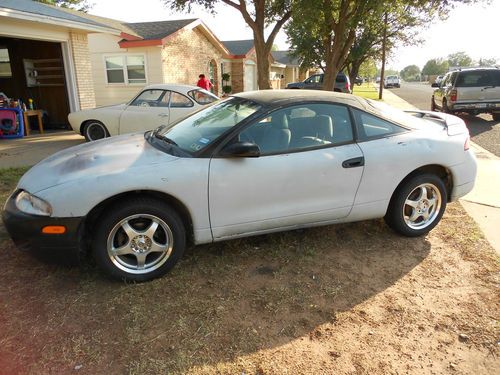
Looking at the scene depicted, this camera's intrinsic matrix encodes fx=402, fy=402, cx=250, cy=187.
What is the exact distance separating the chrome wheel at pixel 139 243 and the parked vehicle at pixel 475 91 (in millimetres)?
12850

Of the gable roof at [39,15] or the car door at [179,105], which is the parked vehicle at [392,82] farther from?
the car door at [179,105]

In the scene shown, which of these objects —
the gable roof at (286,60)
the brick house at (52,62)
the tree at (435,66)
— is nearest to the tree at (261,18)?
the brick house at (52,62)

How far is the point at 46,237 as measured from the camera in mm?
2980

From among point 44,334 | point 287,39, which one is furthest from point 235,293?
point 287,39

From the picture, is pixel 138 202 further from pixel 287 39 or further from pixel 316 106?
pixel 287 39

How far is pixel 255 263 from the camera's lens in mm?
3666

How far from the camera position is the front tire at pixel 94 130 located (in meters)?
9.05

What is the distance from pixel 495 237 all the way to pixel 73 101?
37.3 ft

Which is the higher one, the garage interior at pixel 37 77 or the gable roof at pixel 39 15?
the gable roof at pixel 39 15

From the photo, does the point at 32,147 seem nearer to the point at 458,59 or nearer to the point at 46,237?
the point at 46,237

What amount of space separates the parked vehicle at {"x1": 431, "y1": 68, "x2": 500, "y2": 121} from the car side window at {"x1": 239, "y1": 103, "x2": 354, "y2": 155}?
1132cm

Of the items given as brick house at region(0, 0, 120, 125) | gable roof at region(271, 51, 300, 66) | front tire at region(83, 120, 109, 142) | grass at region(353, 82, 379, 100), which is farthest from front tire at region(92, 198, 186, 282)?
gable roof at region(271, 51, 300, 66)

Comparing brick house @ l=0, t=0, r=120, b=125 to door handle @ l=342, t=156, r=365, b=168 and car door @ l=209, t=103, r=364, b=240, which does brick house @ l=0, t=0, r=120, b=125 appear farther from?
door handle @ l=342, t=156, r=365, b=168

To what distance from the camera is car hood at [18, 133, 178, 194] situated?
3115 millimetres
